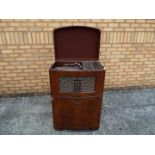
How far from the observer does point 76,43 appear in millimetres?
2947

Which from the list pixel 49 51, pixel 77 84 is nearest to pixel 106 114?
pixel 77 84

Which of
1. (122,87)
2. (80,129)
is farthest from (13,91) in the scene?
(122,87)

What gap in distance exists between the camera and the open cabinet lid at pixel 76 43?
2.85 meters

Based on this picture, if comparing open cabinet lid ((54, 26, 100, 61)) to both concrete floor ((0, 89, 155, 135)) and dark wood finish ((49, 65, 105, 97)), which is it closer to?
dark wood finish ((49, 65, 105, 97))

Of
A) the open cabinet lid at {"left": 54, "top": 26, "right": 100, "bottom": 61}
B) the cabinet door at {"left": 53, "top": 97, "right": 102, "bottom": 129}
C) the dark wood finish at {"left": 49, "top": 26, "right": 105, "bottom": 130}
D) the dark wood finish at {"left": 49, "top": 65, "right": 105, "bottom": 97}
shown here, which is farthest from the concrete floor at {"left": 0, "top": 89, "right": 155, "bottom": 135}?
the open cabinet lid at {"left": 54, "top": 26, "right": 100, "bottom": 61}

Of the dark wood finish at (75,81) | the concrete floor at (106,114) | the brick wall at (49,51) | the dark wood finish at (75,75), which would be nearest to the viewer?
the dark wood finish at (75,75)

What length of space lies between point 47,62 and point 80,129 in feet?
4.97

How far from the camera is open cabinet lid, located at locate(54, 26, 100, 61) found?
2854 millimetres

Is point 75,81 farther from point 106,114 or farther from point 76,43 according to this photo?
point 106,114

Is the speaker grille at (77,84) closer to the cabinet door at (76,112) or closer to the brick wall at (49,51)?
the cabinet door at (76,112)

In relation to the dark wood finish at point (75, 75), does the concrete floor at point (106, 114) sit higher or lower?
lower

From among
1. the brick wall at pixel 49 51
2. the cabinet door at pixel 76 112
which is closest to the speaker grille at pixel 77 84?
the cabinet door at pixel 76 112

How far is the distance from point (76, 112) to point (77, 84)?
498 mm

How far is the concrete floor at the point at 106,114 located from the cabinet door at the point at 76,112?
18 centimetres
